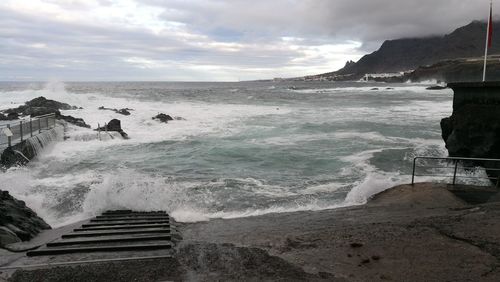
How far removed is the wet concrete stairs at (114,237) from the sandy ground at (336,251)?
434mm

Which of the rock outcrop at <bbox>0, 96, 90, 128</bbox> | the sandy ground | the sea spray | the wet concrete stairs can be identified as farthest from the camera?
the rock outcrop at <bbox>0, 96, 90, 128</bbox>

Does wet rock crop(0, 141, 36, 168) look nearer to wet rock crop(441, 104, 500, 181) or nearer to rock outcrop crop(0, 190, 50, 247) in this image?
rock outcrop crop(0, 190, 50, 247)

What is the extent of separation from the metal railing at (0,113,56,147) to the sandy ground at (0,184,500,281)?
9.85 meters

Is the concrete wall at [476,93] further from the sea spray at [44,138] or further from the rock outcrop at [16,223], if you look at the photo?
the sea spray at [44,138]

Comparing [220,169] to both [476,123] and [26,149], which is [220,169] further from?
[476,123]

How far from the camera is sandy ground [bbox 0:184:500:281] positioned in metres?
4.89

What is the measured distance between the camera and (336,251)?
5.80 meters

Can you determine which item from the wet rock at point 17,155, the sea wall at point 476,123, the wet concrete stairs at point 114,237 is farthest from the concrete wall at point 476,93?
the wet rock at point 17,155

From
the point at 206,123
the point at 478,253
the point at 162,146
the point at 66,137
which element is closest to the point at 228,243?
the point at 478,253

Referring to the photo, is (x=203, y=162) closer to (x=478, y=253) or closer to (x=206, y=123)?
(x=478, y=253)

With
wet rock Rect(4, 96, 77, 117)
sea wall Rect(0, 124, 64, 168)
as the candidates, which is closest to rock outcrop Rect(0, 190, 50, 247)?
sea wall Rect(0, 124, 64, 168)

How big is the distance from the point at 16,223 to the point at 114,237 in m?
2.38

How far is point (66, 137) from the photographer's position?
20922 mm

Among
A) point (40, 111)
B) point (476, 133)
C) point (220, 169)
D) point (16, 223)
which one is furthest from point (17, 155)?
point (40, 111)
